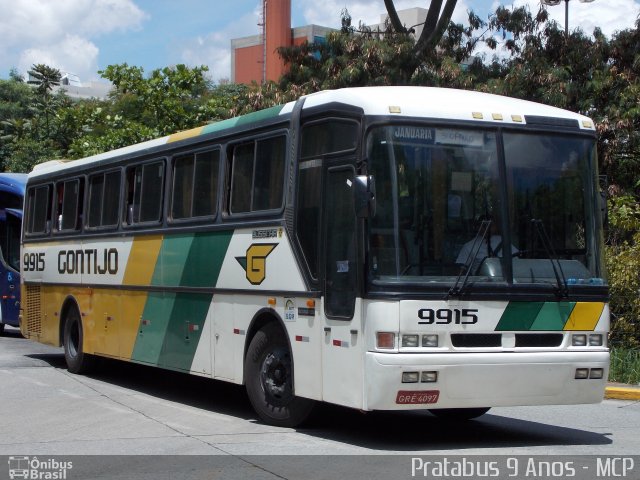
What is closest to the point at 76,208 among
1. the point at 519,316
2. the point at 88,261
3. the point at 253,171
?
the point at 88,261

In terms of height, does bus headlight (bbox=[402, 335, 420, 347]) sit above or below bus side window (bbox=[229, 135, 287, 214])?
below

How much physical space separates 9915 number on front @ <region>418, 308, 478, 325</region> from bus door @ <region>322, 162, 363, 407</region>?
0.61 meters

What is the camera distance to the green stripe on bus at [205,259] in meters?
12.1

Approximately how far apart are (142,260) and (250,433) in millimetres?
4378

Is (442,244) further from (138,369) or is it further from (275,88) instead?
(275,88)

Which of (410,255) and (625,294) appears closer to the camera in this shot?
(410,255)

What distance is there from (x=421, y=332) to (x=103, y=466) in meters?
2.97

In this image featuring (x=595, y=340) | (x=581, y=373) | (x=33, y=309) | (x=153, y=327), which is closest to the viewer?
(x=581, y=373)

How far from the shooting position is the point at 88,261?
1614 centimetres

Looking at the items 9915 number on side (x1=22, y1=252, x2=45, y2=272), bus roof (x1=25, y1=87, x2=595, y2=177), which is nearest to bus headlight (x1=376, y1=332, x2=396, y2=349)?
bus roof (x1=25, y1=87, x2=595, y2=177)

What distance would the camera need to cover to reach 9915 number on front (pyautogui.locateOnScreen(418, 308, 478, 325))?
30.6ft

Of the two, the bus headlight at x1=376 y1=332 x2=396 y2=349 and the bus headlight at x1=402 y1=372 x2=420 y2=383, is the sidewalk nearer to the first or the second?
the bus headlight at x1=402 y1=372 x2=420 y2=383

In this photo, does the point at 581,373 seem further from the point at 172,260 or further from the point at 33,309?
the point at 33,309

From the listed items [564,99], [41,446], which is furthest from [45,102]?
[41,446]
